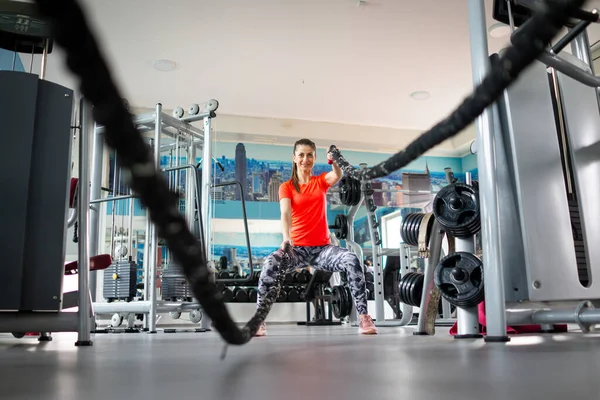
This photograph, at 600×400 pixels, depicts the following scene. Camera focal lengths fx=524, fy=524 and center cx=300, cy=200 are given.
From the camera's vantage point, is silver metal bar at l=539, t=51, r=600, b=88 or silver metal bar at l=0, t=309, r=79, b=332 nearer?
silver metal bar at l=539, t=51, r=600, b=88

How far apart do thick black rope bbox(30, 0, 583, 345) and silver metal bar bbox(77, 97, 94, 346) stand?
1303 millimetres

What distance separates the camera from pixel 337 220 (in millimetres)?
4367

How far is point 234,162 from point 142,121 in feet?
10.0

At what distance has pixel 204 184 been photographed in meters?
4.41

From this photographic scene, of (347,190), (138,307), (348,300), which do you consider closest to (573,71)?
(347,190)

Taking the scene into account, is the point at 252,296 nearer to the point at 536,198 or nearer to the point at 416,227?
the point at 416,227

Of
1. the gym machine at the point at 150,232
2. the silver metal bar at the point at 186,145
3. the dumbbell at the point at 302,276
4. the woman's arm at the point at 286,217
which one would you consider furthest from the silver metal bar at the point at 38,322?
the dumbbell at the point at 302,276

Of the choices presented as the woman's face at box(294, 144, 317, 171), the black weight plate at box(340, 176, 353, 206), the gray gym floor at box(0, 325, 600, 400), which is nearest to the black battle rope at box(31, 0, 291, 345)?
the gray gym floor at box(0, 325, 600, 400)

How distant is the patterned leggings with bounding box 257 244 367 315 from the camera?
2.58 m

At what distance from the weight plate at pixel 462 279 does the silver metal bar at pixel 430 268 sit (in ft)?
0.94

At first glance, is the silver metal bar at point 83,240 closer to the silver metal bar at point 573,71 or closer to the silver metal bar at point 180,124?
the silver metal bar at point 573,71

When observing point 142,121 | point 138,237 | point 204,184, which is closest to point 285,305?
point 138,237

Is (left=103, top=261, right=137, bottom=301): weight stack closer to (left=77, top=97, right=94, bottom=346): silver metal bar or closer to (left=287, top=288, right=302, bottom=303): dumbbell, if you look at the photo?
(left=287, top=288, right=302, bottom=303): dumbbell

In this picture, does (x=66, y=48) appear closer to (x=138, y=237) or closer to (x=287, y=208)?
(x=287, y=208)
